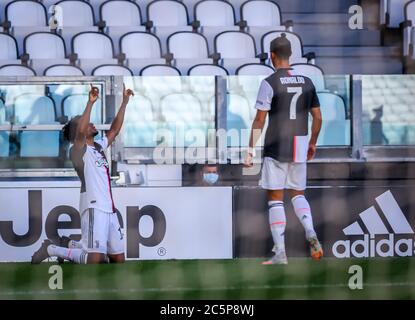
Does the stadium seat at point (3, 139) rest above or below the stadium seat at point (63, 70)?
below

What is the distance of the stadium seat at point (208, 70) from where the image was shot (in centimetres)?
314

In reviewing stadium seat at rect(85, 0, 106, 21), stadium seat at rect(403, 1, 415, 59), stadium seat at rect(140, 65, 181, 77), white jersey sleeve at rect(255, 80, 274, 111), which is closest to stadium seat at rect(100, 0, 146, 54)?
stadium seat at rect(85, 0, 106, 21)

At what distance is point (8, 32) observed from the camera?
2988mm

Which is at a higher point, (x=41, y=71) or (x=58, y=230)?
(x=41, y=71)

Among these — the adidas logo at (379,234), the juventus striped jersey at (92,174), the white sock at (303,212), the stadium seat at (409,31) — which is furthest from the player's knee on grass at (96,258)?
the stadium seat at (409,31)

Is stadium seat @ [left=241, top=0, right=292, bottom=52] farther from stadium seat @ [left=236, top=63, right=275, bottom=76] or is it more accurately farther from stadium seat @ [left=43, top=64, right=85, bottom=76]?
stadium seat @ [left=43, top=64, right=85, bottom=76]

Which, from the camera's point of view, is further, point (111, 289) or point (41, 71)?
point (41, 71)

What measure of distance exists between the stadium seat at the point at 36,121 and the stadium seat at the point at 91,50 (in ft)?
0.58

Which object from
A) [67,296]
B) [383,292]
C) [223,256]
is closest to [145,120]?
[223,256]

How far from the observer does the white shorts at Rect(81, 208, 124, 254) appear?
3.13m

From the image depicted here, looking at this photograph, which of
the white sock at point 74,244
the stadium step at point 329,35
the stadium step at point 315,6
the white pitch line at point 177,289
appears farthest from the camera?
the white sock at point 74,244

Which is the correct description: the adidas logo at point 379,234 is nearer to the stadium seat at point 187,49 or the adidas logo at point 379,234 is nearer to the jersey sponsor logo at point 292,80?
the jersey sponsor logo at point 292,80

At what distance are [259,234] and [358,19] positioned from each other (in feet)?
2.59

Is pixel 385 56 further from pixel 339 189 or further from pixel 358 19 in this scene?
pixel 339 189
